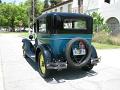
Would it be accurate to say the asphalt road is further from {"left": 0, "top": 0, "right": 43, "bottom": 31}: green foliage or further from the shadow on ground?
{"left": 0, "top": 0, "right": 43, "bottom": 31}: green foliage

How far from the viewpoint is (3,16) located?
6725cm

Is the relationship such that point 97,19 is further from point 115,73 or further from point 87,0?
point 115,73

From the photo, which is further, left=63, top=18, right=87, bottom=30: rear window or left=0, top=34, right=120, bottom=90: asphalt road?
left=63, top=18, right=87, bottom=30: rear window

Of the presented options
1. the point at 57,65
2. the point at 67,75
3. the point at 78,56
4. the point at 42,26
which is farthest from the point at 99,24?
the point at 57,65

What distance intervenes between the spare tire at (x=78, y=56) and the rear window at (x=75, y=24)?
64 centimetres

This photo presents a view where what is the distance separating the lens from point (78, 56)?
7492mm

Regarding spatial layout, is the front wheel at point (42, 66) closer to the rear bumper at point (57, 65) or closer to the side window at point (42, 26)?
the rear bumper at point (57, 65)

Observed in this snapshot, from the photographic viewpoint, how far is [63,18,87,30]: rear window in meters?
7.68

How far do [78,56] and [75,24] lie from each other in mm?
1213

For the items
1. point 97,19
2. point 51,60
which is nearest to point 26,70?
point 51,60

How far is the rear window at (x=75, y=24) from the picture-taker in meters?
7.68

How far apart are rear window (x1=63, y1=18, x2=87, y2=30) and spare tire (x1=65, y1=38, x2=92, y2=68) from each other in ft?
2.11

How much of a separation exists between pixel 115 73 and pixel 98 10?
21887mm

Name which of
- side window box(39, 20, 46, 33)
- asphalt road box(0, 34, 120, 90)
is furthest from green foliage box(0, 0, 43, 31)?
asphalt road box(0, 34, 120, 90)
